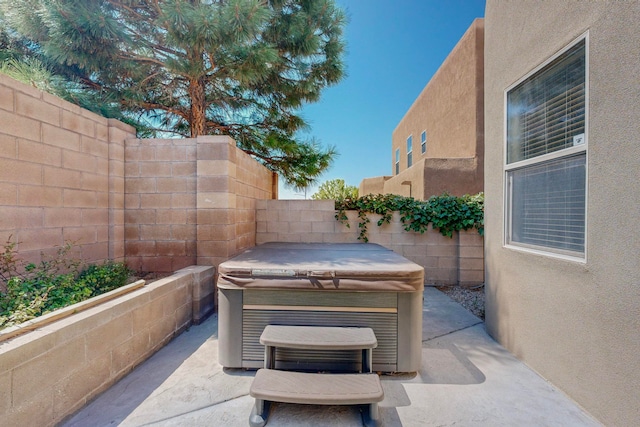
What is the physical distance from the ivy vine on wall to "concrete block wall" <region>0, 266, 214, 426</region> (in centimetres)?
304

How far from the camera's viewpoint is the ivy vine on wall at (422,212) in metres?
4.52

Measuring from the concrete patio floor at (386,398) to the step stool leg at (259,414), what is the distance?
47 millimetres

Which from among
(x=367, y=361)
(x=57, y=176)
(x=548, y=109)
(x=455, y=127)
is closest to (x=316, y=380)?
(x=367, y=361)

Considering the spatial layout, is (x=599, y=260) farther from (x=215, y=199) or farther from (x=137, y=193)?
(x=137, y=193)

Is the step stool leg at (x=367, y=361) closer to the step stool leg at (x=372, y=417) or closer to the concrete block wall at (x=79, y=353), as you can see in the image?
the step stool leg at (x=372, y=417)

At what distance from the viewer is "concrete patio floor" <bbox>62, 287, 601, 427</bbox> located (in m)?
1.67

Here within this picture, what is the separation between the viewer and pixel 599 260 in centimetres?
167

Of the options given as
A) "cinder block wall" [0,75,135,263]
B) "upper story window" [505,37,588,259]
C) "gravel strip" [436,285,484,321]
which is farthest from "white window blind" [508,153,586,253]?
"cinder block wall" [0,75,135,263]

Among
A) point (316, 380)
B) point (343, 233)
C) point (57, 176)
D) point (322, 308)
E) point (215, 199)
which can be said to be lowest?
point (316, 380)

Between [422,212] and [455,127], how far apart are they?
4.38m

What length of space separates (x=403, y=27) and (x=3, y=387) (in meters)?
9.50

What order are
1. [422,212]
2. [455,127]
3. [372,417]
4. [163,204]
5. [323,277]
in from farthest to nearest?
1. [455,127]
2. [422,212]
3. [163,204]
4. [323,277]
5. [372,417]

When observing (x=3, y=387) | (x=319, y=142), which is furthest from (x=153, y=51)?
(x=3, y=387)

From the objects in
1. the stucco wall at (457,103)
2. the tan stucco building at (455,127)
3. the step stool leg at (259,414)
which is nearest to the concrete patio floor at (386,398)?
the step stool leg at (259,414)
